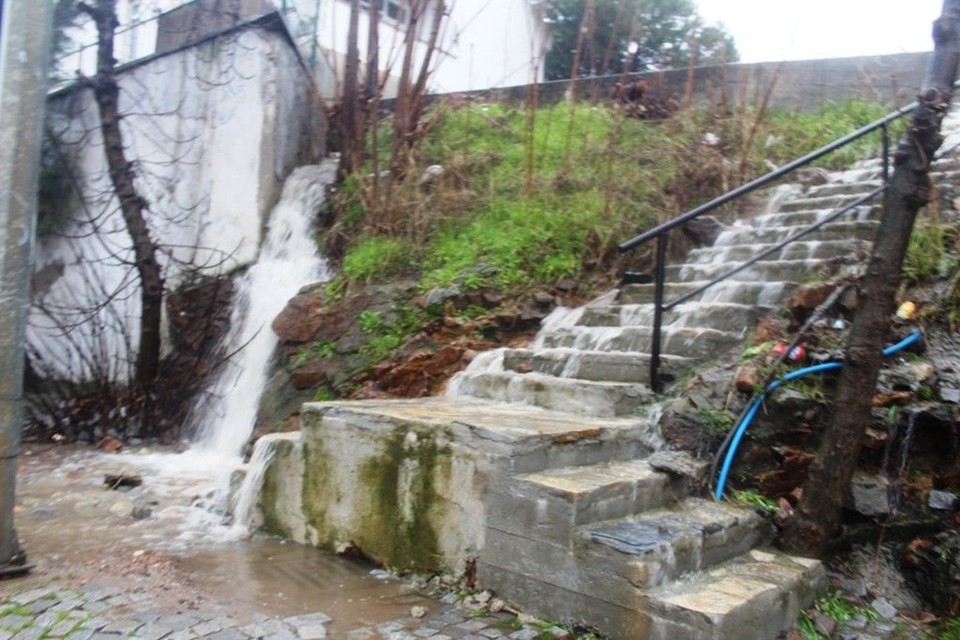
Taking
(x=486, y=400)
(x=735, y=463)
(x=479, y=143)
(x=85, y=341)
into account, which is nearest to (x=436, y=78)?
(x=479, y=143)

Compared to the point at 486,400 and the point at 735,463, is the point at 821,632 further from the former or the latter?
the point at 486,400

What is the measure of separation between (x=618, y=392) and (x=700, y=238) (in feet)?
9.33

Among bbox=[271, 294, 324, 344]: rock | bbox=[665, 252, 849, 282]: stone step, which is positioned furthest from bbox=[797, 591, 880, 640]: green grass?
bbox=[271, 294, 324, 344]: rock

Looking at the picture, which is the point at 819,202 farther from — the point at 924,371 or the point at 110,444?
the point at 110,444

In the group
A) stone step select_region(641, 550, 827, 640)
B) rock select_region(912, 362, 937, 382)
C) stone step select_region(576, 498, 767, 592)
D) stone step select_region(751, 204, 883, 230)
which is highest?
stone step select_region(751, 204, 883, 230)

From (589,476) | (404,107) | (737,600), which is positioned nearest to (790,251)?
(589,476)

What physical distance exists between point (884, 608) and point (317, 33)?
11130mm

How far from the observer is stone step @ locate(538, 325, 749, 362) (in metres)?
5.07

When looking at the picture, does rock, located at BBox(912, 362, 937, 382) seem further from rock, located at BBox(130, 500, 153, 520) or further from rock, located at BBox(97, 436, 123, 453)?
rock, located at BBox(97, 436, 123, 453)

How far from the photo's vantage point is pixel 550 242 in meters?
7.46

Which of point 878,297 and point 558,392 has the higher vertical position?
point 878,297

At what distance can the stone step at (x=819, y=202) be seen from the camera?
680cm

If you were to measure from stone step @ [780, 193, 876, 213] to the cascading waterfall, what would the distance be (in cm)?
466

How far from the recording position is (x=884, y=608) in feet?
11.9
